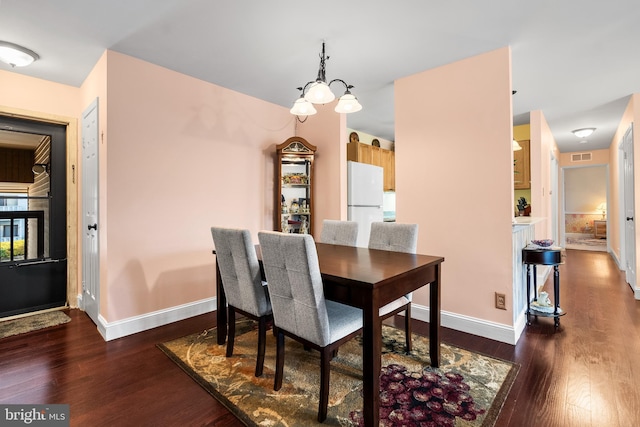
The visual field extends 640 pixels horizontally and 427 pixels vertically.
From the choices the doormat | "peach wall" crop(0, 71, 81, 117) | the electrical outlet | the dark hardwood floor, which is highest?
"peach wall" crop(0, 71, 81, 117)

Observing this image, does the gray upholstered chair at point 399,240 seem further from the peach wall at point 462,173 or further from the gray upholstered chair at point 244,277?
the gray upholstered chair at point 244,277

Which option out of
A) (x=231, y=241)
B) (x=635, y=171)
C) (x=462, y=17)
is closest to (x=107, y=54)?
(x=231, y=241)

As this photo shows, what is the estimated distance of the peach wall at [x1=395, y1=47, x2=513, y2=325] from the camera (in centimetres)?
256

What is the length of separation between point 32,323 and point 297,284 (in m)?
2.90

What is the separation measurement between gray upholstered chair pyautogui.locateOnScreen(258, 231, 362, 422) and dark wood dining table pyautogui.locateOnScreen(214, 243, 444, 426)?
0.14 m

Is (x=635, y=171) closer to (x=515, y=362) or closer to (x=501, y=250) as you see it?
(x=501, y=250)

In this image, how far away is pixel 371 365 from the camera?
59.4 inches

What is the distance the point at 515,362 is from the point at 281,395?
164 cm

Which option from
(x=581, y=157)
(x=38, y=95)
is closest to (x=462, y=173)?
(x=38, y=95)

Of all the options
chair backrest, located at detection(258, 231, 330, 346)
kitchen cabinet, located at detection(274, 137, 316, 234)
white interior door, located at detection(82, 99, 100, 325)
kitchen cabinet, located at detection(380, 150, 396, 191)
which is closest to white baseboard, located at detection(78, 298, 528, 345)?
white interior door, located at detection(82, 99, 100, 325)

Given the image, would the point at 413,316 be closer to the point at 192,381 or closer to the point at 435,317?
the point at 435,317

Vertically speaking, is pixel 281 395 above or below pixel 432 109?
below

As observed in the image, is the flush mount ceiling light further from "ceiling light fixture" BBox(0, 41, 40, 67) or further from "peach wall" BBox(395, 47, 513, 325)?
"peach wall" BBox(395, 47, 513, 325)

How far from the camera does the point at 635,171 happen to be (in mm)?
3639
